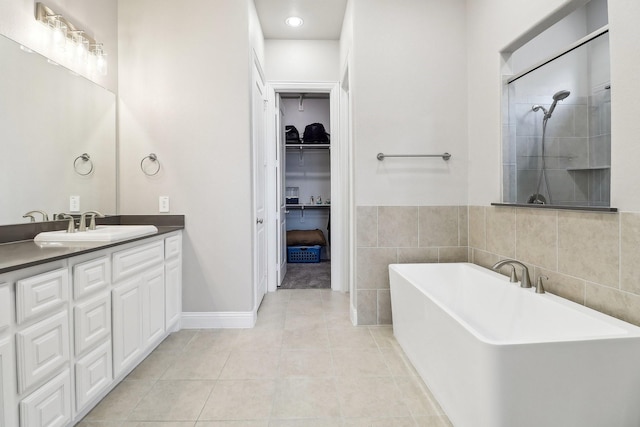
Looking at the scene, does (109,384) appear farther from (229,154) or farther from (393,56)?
(393,56)

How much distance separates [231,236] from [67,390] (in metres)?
1.43

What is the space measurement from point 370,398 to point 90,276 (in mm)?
1553

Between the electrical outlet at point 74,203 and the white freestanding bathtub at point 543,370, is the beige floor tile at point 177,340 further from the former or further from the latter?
the white freestanding bathtub at point 543,370

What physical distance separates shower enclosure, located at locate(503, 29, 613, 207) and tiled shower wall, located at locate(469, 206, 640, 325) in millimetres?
103

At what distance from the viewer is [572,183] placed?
172 cm

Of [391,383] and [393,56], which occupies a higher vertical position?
[393,56]

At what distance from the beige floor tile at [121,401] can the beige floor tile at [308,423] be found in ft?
2.51

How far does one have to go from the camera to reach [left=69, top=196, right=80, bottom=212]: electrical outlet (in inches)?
84.6

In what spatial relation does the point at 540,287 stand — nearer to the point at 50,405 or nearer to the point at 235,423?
the point at 235,423

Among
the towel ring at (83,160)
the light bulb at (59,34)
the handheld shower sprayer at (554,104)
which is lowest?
the towel ring at (83,160)

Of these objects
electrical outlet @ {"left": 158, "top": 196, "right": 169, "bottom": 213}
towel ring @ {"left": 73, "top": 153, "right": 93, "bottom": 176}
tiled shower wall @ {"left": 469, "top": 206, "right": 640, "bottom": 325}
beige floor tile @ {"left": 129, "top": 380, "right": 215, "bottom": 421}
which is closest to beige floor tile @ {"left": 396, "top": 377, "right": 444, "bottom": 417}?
tiled shower wall @ {"left": 469, "top": 206, "right": 640, "bottom": 325}

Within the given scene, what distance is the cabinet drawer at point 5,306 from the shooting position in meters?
1.08

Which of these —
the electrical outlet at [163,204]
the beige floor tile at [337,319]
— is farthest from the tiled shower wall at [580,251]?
the electrical outlet at [163,204]

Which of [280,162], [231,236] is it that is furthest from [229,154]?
[280,162]
